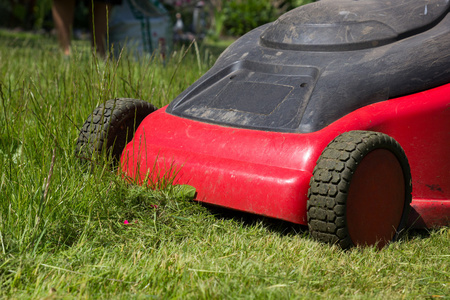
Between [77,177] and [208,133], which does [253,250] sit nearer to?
[208,133]

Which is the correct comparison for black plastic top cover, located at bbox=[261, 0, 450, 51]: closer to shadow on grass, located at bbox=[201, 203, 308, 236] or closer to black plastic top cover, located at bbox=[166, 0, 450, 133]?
black plastic top cover, located at bbox=[166, 0, 450, 133]

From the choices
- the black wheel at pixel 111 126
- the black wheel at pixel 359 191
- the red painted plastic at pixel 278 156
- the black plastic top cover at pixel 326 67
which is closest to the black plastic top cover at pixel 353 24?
the black plastic top cover at pixel 326 67

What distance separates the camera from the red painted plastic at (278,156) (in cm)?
166

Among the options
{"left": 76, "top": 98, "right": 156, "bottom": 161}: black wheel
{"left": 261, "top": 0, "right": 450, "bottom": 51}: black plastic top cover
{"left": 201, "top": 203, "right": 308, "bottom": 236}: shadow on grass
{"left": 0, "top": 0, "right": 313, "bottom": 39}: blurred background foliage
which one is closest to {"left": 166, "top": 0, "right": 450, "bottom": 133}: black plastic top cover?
{"left": 261, "top": 0, "right": 450, "bottom": 51}: black plastic top cover

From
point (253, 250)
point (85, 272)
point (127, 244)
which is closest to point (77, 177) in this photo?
point (127, 244)

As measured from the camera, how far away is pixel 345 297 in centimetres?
139

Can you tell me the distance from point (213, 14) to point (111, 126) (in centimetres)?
782

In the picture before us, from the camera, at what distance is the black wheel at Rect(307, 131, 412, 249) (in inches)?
61.5

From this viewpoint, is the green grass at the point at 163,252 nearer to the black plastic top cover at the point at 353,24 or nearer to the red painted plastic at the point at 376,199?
the red painted plastic at the point at 376,199

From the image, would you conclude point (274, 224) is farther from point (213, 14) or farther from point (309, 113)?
point (213, 14)

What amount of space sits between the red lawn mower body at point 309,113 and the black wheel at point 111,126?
6 cm

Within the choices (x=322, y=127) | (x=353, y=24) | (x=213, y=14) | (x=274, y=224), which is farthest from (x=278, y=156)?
(x=213, y=14)

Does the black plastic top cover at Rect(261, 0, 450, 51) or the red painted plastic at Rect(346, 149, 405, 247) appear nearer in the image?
the red painted plastic at Rect(346, 149, 405, 247)

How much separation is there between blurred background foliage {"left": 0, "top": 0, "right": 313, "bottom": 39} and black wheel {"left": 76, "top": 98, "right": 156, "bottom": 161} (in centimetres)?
563
